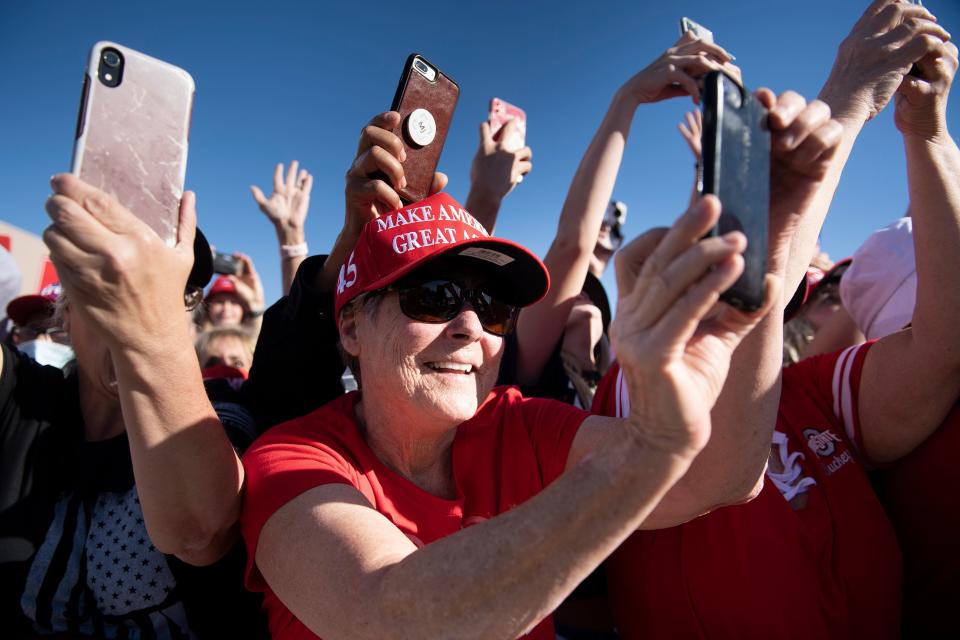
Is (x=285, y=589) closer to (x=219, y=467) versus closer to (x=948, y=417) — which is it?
(x=219, y=467)

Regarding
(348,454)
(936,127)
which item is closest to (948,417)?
(936,127)

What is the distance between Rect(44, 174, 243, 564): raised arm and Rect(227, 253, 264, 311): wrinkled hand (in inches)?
172

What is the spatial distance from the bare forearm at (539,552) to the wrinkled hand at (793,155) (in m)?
0.47

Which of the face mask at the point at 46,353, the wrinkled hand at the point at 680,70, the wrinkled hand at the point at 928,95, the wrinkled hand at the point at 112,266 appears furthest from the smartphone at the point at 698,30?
the face mask at the point at 46,353

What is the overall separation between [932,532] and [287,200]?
12.1ft

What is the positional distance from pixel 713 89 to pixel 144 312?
102 centimetres

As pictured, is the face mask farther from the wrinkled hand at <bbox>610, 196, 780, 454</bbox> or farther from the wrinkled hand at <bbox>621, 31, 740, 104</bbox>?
the wrinkled hand at <bbox>610, 196, 780, 454</bbox>

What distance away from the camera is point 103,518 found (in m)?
1.57

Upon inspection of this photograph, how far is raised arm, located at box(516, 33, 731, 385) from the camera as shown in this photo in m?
2.16

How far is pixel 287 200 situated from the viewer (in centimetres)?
372

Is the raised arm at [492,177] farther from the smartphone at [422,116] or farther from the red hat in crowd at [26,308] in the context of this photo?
the red hat in crowd at [26,308]

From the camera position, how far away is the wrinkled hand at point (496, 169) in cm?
270

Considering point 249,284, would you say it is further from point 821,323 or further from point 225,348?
point 821,323

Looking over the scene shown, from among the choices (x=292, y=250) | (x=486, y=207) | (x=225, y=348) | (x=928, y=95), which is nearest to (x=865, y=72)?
(x=928, y=95)
